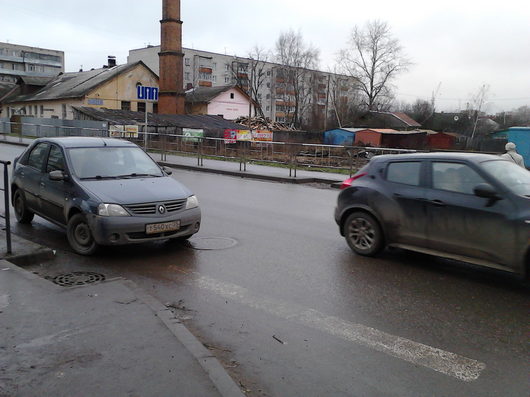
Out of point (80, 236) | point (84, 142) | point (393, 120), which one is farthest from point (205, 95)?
point (80, 236)

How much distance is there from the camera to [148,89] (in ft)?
70.2

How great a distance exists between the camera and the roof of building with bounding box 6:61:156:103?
1934 inches

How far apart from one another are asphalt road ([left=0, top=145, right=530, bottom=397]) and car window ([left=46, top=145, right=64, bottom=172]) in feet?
3.66

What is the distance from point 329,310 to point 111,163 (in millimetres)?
4442

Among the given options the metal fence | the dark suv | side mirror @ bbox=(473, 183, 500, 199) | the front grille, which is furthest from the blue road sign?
side mirror @ bbox=(473, 183, 500, 199)

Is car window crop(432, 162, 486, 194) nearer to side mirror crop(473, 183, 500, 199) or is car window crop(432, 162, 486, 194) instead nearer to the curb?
side mirror crop(473, 183, 500, 199)

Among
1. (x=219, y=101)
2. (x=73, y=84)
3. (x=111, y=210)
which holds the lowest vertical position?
(x=111, y=210)

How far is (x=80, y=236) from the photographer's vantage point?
6742 millimetres

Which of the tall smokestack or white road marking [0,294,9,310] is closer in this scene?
white road marking [0,294,9,310]

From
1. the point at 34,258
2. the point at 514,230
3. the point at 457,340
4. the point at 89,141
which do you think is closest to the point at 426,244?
the point at 514,230

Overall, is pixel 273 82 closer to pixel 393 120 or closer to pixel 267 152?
pixel 393 120

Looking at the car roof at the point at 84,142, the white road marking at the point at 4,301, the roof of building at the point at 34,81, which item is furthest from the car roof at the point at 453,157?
the roof of building at the point at 34,81

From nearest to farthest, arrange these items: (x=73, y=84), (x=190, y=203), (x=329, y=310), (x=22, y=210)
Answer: (x=329, y=310) → (x=190, y=203) → (x=22, y=210) → (x=73, y=84)

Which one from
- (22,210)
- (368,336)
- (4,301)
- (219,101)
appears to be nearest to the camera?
(368,336)
